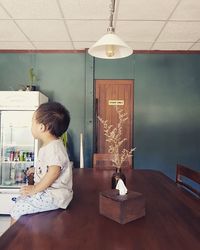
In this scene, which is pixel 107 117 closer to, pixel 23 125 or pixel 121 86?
pixel 121 86

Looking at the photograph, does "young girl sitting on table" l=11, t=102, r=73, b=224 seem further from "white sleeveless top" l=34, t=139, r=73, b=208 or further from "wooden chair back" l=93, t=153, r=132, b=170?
"wooden chair back" l=93, t=153, r=132, b=170

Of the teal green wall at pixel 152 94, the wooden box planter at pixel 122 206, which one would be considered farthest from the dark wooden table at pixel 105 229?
the teal green wall at pixel 152 94

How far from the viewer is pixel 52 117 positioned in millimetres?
1318

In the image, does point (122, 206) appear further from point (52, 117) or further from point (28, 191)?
point (52, 117)

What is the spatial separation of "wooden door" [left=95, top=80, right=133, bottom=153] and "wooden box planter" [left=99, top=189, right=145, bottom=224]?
2.77m

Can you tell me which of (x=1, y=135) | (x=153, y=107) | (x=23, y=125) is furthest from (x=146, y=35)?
(x=1, y=135)

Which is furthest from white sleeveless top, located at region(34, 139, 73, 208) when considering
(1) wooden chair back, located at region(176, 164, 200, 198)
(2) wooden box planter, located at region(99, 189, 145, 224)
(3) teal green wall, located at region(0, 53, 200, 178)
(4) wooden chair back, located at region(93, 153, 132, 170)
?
(3) teal green wall, located at region(0, 53, 200, 178)

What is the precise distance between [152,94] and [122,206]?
3065 millimetres

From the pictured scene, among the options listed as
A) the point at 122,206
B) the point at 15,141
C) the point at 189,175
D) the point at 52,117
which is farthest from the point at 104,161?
the point at 15,141

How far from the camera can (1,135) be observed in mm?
3529

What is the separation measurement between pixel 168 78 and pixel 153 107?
0.53 m

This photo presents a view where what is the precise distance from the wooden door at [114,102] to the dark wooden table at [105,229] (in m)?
2.46

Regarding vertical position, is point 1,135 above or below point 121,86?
below

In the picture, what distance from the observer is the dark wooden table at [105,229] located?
0.85 metres
